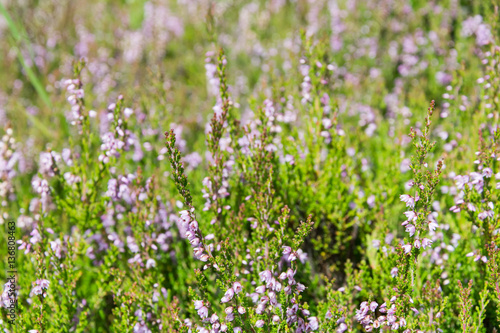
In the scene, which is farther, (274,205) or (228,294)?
(274,205)

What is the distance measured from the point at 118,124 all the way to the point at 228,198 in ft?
3.68

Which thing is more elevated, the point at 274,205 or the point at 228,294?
the point at 274,205

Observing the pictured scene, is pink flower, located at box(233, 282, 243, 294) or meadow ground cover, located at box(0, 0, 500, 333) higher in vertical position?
meadow ground cover, located at box(0, 0, 500, 333)

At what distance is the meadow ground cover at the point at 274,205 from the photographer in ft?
7.87

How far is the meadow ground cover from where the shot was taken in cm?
240

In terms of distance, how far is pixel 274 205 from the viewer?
117 inches

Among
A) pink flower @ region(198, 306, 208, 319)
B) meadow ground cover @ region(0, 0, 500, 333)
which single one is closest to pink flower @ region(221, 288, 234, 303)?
meadow ground cover @ region(0, 0, 500, 333)

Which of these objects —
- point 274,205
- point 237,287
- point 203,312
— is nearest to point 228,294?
point 237,287

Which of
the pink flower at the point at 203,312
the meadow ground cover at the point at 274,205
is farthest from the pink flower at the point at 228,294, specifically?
the pink flower at the point at 203,312

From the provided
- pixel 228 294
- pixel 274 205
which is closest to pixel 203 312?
pixel 228 294

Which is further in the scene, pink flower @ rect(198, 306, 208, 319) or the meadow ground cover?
the meadow ground cover

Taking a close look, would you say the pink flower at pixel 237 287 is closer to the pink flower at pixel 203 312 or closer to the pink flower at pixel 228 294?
the pink flower at pixel 228 294

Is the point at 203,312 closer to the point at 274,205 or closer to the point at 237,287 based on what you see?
the point at 237,287

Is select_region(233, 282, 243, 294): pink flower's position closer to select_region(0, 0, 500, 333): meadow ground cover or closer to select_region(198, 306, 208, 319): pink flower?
select_region(0, 0, 500, 333): meadow ground cover
